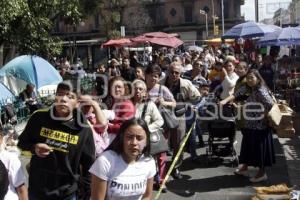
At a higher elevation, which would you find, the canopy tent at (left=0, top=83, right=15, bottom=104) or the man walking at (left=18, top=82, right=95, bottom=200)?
the man walking at (left=18, top=82, right=95, bottom=200)

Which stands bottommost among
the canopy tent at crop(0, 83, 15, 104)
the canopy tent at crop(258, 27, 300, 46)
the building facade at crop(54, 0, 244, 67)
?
the canopy tent at crop(0, 83, 15, 104)

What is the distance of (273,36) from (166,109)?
8792 millimetres

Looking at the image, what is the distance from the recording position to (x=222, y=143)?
26.8 feet

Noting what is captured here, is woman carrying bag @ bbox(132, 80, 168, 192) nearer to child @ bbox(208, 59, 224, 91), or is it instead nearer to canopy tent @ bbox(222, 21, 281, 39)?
child @ bbox(208, 59, 224, 91)

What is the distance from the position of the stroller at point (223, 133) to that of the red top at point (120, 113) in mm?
2688

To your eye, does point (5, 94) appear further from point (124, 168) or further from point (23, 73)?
point (124, 168)

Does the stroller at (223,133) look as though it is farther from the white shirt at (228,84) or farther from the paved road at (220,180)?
the white shirt at (228,84)

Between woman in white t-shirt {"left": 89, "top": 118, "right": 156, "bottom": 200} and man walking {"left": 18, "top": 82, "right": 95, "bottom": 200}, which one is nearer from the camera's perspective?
woman in white t-shirt {"left": 89, "top": 118, "right": 156, "bottom": 200}

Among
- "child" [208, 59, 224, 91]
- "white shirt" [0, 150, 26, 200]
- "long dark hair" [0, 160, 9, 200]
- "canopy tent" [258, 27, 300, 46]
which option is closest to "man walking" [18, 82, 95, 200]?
"white shirt" [0, 150, 26, 200]

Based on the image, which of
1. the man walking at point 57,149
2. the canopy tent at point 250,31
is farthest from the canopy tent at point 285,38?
the man walking at point 57,149

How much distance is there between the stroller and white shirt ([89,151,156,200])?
4.84 metres

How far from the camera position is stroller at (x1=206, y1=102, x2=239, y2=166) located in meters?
8.02

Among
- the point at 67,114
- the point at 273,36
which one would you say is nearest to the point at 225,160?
the point at 67,114

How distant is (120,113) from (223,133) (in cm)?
304
